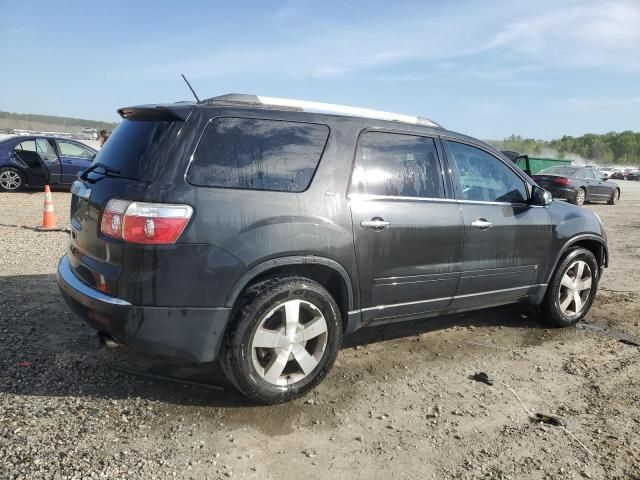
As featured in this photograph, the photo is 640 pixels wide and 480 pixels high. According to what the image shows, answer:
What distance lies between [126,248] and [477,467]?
86.5 inches

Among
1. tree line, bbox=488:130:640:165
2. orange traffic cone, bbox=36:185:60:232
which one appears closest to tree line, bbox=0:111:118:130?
tree line, bbox=488:130:640:165

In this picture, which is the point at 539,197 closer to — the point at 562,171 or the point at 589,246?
the point at 589,246

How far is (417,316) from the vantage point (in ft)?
12.9

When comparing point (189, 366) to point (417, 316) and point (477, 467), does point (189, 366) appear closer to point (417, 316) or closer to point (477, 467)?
point (417, 316)

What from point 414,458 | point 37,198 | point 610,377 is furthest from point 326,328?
point 37,198

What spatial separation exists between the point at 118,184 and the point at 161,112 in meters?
0.50

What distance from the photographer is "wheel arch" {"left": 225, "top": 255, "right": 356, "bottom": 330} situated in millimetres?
3001

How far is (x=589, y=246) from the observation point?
519 centimetres

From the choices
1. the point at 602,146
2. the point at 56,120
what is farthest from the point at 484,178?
the point at 56,120

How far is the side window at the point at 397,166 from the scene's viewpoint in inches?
139

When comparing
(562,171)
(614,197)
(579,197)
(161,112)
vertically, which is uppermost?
(161,112)

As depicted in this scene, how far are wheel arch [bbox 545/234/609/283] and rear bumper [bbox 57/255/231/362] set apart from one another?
10.6 ft

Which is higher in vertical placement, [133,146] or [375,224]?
[133,146]

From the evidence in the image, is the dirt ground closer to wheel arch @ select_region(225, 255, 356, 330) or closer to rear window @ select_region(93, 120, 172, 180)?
wheel arch @ select_region(225, 255, 356, 330)
